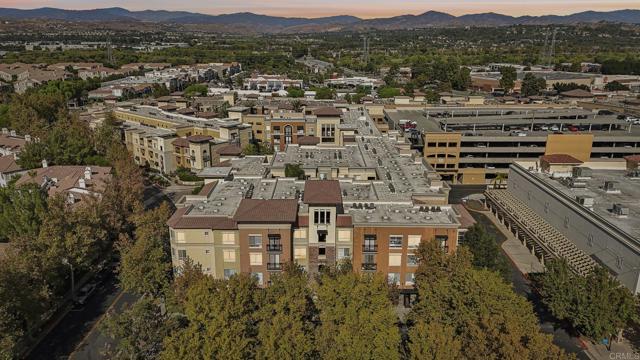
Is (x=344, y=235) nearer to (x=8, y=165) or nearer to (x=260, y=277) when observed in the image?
(x=260, y=277)

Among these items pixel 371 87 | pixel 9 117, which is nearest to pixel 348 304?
pixel 9 117

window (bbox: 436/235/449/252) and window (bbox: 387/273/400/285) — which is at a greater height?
window (bbox: 436/235/449/252)

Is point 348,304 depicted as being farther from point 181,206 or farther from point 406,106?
point 406,106

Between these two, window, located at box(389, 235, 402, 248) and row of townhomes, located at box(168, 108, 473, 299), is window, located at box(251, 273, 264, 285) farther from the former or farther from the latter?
window, located at box(389, 235, 402, 248)

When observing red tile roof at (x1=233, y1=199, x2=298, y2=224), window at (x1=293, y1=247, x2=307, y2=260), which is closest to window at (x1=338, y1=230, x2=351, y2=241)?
window at (x1=293, y1=247, x2=307, y2=260)

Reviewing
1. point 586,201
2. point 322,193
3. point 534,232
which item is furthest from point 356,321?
point 534,232
